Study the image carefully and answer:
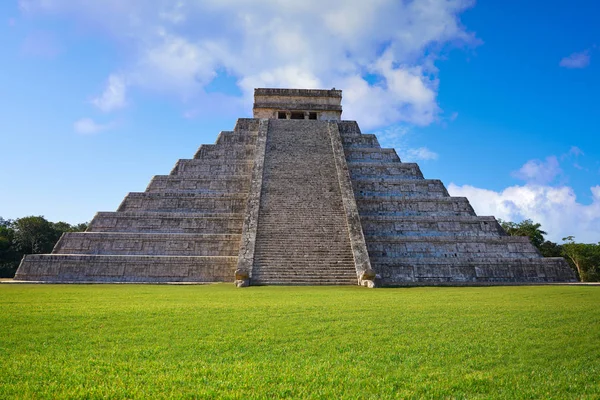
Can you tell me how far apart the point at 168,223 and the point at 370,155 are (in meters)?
10.8

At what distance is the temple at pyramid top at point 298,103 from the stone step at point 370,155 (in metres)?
5.89

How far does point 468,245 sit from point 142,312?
12.9 meters

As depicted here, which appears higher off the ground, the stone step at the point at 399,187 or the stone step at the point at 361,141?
the stone step at the point at 361,141

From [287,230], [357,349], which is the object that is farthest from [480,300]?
[287,230]

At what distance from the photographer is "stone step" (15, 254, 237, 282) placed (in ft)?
44.4

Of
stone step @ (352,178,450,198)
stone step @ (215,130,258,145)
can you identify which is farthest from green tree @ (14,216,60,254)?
stone step @ (352,178,450,198)

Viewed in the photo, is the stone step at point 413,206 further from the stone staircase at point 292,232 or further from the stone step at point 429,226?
the stone step at point 429,226

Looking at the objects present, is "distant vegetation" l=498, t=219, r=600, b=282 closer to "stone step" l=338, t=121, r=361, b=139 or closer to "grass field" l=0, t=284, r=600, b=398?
"stone step" l=338, t=121, r=361, b=139

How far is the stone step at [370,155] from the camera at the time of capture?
21047 mm

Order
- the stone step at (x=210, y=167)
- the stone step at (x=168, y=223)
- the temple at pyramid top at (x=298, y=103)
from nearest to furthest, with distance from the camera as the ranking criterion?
1. the stone step at (x=168, y=223)
2. the stone step at (x=210, y=167)
3. the temple at pyramid top at (x=298, y=103)

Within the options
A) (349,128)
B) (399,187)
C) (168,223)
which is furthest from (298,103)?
(168,223)

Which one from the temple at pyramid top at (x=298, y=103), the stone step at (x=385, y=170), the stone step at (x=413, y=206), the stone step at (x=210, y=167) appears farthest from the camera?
the temple at pyramid top at (x=298, y=103)

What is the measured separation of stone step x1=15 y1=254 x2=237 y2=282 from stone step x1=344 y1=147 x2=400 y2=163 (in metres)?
9.80

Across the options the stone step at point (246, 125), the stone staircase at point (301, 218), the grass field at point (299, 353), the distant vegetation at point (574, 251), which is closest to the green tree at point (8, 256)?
the stone step at point (246, 125)
